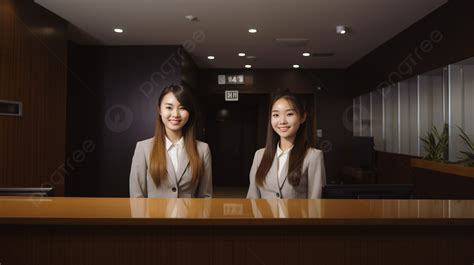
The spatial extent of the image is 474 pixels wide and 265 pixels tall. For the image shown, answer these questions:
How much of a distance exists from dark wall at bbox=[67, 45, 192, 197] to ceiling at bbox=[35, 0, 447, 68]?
0.42 meters

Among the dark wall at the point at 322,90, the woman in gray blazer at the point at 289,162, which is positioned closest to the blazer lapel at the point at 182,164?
the woman in gray blazer at the point at 289,162

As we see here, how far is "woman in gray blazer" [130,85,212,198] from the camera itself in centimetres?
215

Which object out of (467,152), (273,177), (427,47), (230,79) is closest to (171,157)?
(273,177)

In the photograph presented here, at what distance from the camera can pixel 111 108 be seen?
6574 millimetres

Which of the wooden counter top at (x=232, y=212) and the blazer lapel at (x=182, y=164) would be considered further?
the blazer lapel at (x=182, y=164)

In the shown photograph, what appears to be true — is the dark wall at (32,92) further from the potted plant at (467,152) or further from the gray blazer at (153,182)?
the potted plant at (467,152)

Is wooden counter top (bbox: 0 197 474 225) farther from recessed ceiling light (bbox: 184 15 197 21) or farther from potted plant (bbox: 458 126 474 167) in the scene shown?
recessed ceiling light (bbox: 184 15 197 21)

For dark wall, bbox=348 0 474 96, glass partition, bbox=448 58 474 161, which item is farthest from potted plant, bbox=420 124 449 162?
dark wall, bbox=348 0 474 96

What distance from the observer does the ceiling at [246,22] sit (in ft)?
14.5

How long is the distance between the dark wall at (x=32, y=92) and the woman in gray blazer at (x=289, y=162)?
11.1ft

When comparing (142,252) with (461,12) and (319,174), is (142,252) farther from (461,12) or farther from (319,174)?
(461,12)

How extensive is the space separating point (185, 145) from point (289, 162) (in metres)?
0.69

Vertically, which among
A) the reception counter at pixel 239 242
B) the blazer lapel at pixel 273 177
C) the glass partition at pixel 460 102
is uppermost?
the glass partition at pixel 460 102

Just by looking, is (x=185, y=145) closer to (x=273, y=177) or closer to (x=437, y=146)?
(x=273, y=177)
